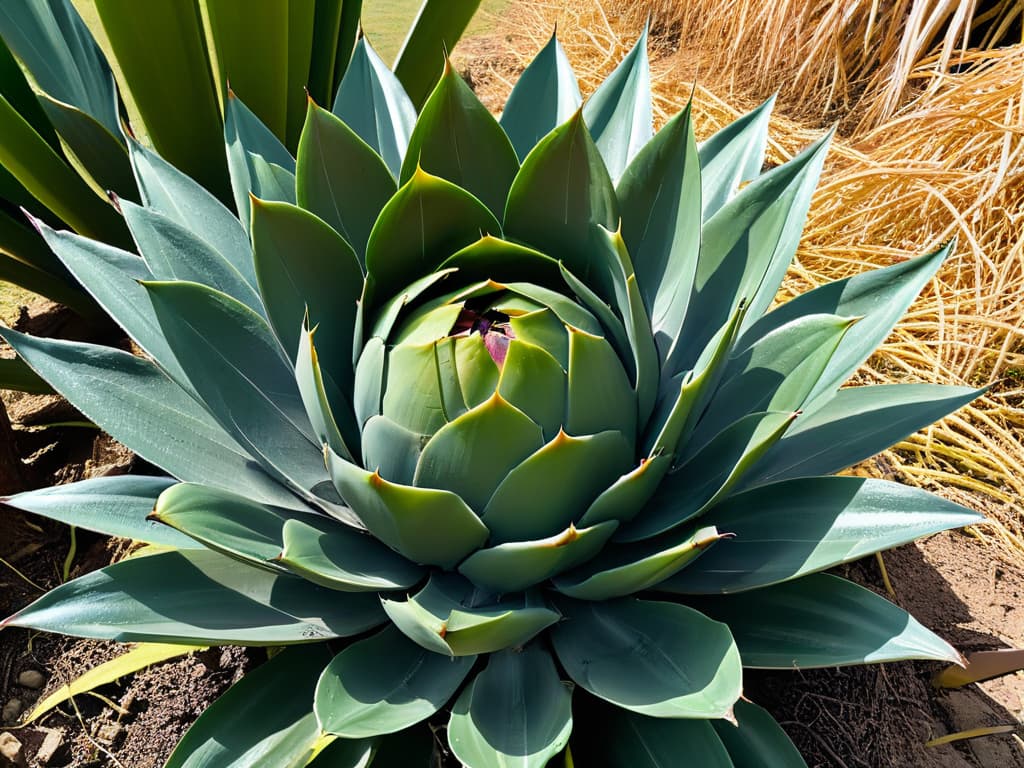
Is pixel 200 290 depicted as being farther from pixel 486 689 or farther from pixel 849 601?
pixel 849 601

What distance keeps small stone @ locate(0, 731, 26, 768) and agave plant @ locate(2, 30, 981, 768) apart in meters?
0.46

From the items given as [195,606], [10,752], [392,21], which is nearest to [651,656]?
[195,606]

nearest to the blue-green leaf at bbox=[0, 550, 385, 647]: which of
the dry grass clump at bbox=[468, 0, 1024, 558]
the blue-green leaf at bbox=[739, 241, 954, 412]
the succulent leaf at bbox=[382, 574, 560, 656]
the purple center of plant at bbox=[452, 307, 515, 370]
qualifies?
the succulent leaf at bbox=[382, 574, 560, 656]

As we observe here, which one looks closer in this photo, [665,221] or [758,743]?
[758,743]

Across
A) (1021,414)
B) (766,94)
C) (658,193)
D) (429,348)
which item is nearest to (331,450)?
(429,348)

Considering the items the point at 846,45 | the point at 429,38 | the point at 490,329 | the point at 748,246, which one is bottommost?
the point at 490,329

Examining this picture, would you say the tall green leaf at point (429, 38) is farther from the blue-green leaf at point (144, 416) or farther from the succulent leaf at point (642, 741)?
the succulent leaf at point (642, 741)

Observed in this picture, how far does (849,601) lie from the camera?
2.87 ft

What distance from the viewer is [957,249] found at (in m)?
2.18

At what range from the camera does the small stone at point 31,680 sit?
49.6 inches

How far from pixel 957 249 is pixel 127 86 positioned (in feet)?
6.83

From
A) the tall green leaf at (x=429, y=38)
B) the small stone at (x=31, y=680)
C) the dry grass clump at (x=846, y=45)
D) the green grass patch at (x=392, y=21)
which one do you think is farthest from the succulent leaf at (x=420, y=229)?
the green grass patch at (x=392, y=21)

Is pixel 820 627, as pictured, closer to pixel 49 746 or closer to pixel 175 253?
pixel 175 253

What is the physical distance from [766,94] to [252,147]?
296 centimetres
